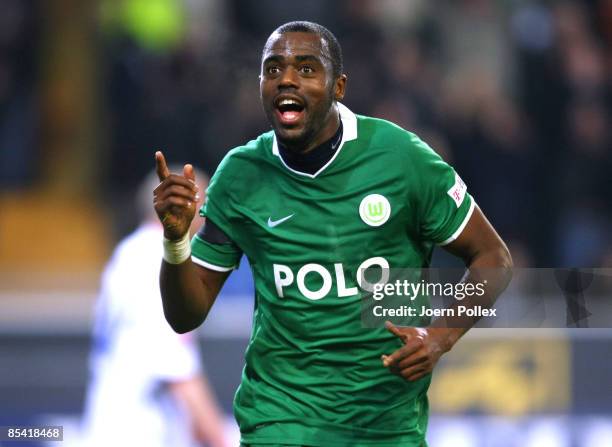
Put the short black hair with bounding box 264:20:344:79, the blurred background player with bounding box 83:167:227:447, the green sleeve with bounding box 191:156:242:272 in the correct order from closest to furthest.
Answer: the short black hair with bounding box 264:20:344:79 → the green sleeve with bounding box 191:156:242:272 → the blurred background player with bounding box 83:167:227:447

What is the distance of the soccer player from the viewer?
469 cm

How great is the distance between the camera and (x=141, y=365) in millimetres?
7055

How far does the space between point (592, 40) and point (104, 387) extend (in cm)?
539

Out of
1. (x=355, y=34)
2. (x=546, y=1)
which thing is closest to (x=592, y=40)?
(x=546, y=1)

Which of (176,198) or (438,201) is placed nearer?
(176,198)

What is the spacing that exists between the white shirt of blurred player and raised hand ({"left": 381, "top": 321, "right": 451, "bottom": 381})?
8.86ft

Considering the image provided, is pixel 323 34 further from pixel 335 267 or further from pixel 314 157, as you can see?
pixel 335 267

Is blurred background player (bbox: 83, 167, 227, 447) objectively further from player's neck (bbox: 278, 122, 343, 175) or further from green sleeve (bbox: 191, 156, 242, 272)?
player's neck (bbox: 278, 122, 343, 175)

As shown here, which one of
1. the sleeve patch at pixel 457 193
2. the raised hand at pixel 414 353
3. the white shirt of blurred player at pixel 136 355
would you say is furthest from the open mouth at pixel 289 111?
the white shirt of blurred player at pixel 136 355

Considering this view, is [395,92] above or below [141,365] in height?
above

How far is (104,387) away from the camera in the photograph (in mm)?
7156

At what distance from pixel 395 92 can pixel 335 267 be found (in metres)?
5.80

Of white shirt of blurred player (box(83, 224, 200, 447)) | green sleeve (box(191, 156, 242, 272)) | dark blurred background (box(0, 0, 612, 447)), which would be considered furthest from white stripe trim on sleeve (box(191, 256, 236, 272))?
dark blurred background (box(0, 0, 612, 447))

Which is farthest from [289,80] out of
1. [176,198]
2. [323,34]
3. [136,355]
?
[136,355]
